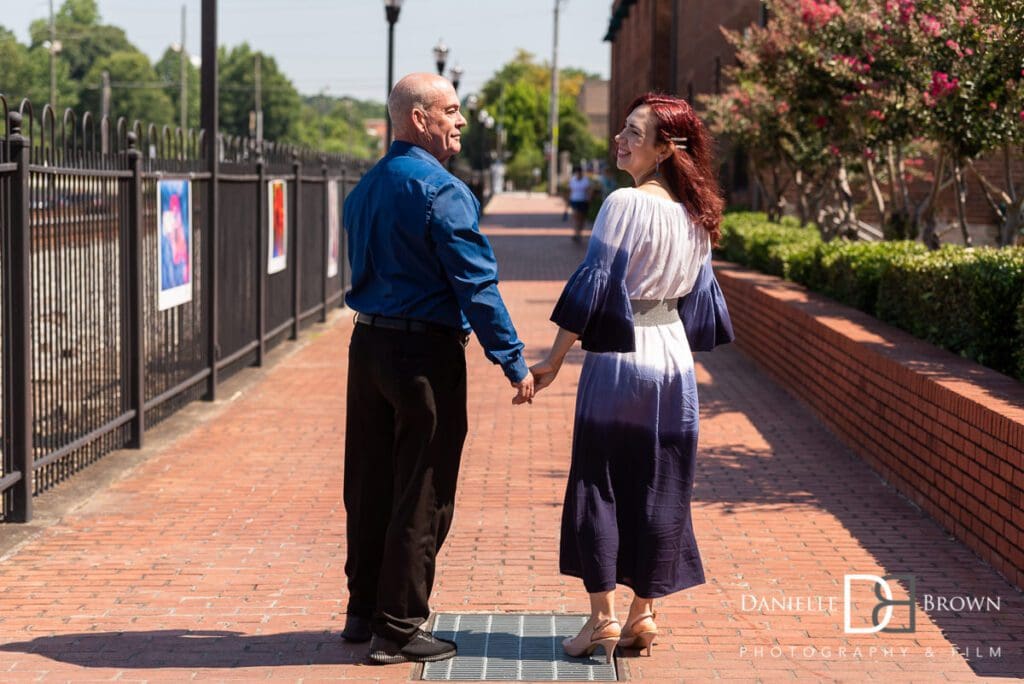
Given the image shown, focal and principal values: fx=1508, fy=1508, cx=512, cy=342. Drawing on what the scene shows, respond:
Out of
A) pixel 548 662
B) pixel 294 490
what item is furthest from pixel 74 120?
pixel 548 662

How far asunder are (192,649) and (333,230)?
42.7ft

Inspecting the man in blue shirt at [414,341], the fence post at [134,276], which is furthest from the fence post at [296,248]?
the man in blue shirt at [414,341]

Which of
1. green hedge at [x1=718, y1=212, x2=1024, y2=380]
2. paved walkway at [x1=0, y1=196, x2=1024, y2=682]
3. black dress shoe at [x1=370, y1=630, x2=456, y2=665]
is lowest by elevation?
paved walkway at [x1=0, y1=196, x2=1024, y2=682]

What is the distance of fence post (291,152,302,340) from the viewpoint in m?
14.9

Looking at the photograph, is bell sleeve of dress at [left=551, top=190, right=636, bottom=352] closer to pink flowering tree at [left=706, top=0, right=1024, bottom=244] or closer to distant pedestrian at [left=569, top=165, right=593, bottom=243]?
pink flowering tree at [left=706, top=0, right=1024, bottom=244]

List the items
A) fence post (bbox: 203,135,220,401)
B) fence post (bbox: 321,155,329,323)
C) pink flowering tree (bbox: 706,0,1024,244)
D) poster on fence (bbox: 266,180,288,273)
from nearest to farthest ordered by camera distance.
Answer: pink flowering tree (bbox: 706,0,1024,244)
fence post (bbox: 203,135,220,401)
poster on fence (bbox: 266,180,288,273)
fence post (bbox: 321,155,329,323)

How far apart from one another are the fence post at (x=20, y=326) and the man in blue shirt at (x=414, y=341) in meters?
2.57

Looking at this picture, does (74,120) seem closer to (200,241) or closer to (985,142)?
(200,241)

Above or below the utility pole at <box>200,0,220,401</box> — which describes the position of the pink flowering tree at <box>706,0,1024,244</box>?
above

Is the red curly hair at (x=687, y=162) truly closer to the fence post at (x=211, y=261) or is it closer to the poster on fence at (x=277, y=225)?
the fence post at (x=211, y=261)

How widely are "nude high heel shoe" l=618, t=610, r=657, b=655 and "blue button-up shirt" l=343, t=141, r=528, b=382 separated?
98 centimetres

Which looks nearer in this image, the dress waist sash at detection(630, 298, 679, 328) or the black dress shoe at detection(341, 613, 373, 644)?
the dress waist sash at detection(630, 298, 679, 328)

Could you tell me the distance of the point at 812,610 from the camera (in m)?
5.91

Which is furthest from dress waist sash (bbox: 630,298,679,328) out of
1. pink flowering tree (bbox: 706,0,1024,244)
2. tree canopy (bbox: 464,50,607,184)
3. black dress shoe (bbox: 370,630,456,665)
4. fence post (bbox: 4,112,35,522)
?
tree canopy (bbox: 464,50,607,184)
